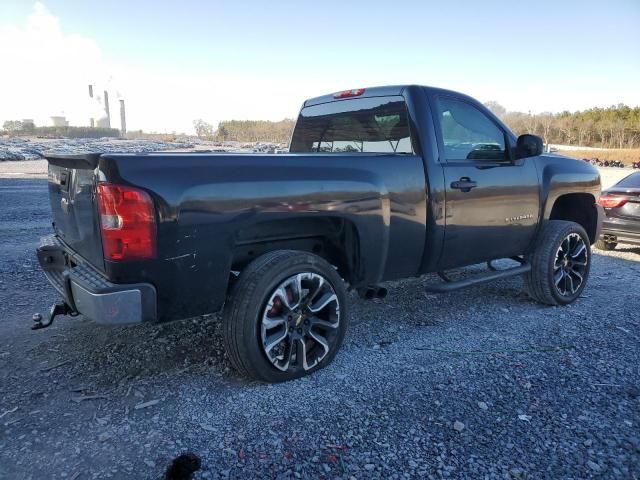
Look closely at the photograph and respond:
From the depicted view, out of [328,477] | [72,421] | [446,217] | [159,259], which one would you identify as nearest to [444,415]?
[328,477]

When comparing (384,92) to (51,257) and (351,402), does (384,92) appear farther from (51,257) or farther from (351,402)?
(51,257)

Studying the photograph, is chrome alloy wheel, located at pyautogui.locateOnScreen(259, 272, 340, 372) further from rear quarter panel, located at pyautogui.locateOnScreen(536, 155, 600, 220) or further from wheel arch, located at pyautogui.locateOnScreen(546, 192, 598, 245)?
wheel arch, located at pyautogui.locateOnScreen(546, 192, 598, 245)

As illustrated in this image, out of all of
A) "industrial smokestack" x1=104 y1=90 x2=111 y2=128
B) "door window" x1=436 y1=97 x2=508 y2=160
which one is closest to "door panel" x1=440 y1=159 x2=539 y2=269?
"door window" x1=436 y1=97 x2=508 y2=160

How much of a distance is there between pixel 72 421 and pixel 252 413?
101 cm

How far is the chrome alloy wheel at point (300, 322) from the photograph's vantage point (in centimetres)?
299

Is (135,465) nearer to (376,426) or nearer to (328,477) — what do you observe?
(328,477)

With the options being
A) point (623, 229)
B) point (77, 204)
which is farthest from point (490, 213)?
point (623, 229)

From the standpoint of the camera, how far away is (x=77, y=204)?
2906 mm

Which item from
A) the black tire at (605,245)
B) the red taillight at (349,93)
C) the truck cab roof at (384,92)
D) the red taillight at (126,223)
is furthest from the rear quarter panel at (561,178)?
the red taillight at (126,223)

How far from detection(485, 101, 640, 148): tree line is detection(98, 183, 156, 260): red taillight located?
85.6 metres

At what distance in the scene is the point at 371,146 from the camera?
4.10 metres

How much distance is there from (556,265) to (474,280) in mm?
1186

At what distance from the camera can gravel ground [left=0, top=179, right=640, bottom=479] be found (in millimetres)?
2352

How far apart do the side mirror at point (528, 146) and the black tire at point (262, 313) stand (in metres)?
2.21
